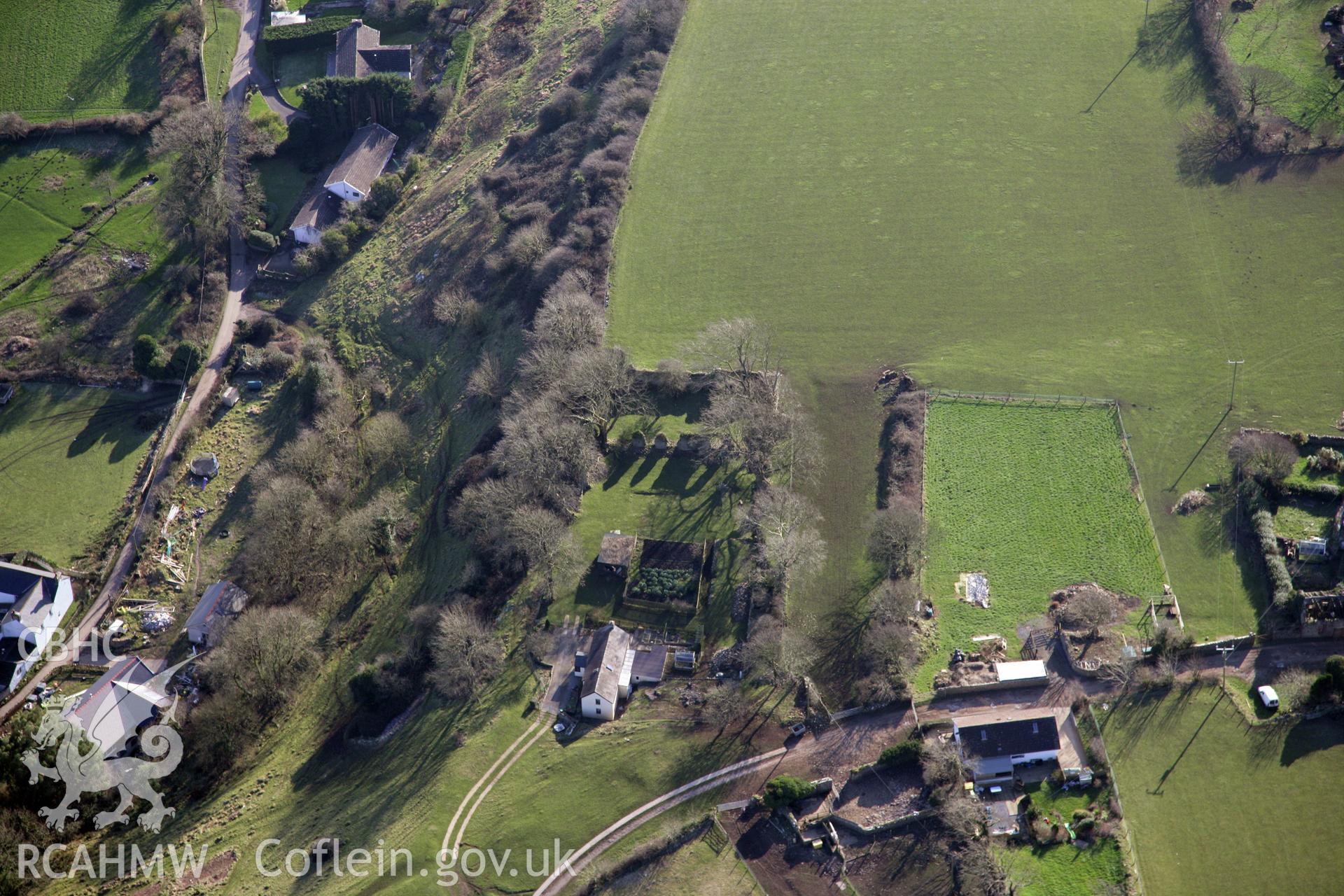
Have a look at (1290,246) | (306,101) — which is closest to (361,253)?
(306,101)

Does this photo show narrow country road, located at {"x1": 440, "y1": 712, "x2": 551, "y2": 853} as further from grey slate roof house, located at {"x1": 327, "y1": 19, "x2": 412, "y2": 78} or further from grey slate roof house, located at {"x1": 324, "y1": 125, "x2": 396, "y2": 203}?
grey slate roof house, located at {"x1": 327, "y1": 19, "x2": 412, "y2": 78}

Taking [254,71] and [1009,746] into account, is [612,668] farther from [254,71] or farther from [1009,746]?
[254,71]

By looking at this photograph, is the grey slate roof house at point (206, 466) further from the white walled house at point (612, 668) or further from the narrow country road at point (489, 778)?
the narrow country road at point (489, 778)

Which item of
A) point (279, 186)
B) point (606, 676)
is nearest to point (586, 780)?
point (606, 676)

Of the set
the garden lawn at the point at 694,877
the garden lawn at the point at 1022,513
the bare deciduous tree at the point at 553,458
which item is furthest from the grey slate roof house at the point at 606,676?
the garden lawn at the point at 1022,513

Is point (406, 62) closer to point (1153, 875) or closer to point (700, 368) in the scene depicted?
point (700, 368)

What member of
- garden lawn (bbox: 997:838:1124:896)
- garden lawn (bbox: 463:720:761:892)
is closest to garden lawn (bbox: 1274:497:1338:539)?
garden lawn (bbox: 997:838:1124:896)

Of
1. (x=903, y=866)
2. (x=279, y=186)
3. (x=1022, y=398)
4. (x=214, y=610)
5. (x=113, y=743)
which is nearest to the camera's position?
(x=903, y=866)
